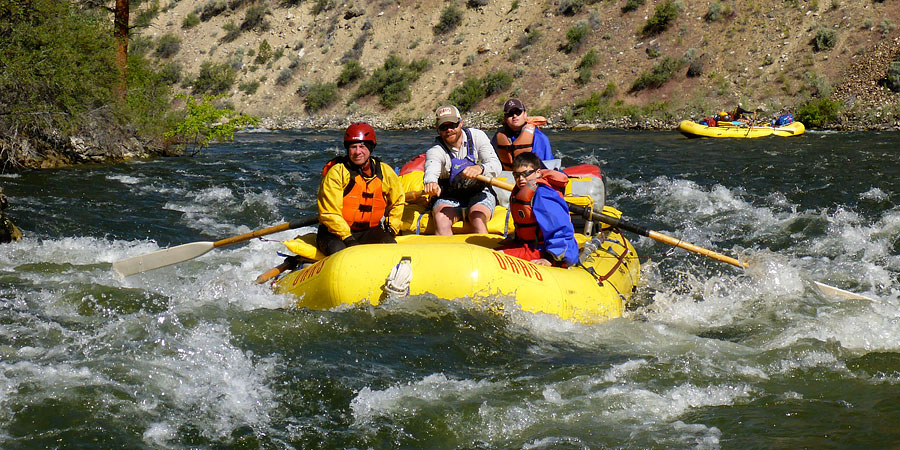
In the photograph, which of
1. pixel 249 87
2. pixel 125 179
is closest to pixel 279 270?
pixel 125 179

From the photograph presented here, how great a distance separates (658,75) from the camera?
27.4m

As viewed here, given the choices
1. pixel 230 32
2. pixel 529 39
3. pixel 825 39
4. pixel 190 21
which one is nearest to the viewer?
pixel 825 39

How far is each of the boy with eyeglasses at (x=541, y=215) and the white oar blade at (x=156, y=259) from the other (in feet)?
8.90

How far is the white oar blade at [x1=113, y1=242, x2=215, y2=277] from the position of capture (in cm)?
646

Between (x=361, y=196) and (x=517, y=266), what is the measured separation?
1493 millimetres

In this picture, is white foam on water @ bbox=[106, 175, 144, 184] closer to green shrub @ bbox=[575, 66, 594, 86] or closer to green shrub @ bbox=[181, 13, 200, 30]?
green shrub @ bbox=[575, 66, 594, 86]

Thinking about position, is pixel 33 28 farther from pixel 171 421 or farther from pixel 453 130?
pixel 171 421

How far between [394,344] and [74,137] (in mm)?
11482

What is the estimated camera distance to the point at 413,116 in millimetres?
31094

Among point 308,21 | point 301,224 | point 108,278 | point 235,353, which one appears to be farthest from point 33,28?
point 308,21

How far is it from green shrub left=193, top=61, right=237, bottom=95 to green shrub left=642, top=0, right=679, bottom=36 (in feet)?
65.4

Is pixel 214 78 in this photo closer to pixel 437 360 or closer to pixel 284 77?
pixel 284 77

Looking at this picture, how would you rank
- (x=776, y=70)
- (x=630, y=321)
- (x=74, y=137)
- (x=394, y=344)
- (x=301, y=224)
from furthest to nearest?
(x=776, y=70) < (x=74, y=137) < (x=301, y=224) < (x=630, y=321) < (x=394, y=344)

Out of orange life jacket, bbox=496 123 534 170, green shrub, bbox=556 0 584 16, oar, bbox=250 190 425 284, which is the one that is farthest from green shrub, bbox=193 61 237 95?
oar, bbox=250 190 425 284
